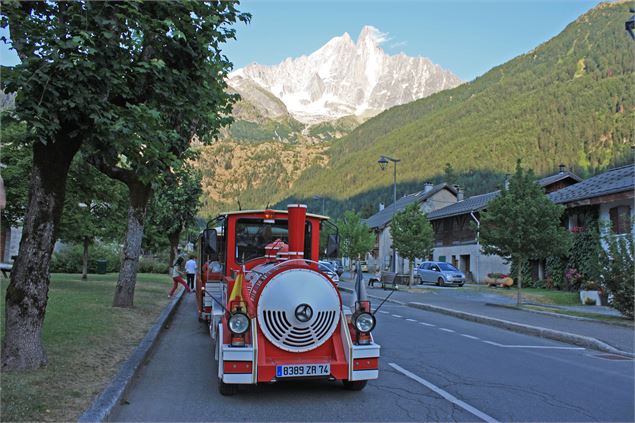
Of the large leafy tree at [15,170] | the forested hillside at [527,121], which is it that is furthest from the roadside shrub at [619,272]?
the forested hillside at [527,121]

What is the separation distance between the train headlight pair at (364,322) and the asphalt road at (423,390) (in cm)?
83

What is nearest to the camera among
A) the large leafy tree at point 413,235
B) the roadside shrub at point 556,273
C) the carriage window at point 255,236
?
the carriage window at point 255,236

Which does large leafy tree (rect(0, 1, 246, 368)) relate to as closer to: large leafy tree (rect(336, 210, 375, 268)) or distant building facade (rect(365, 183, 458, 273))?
large leafy tree (rect(336, 210, 375, 268))

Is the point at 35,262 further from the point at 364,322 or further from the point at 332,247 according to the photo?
the point at 332,247

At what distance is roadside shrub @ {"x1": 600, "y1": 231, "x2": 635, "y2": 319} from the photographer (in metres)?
16.1

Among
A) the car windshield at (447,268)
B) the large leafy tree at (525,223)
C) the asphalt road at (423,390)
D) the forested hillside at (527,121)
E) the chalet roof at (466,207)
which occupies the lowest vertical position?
the asphalt road at (423,390)

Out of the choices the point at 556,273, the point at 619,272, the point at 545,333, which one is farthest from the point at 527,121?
the point at 545,333

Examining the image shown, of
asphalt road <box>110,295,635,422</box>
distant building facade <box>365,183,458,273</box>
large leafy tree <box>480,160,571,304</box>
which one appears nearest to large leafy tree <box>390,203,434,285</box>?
large leafy tree <box>480,160,571,304</box>

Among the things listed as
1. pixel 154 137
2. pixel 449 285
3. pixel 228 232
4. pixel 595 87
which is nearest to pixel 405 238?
pixel 449 285

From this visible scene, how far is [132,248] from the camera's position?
49.2ft

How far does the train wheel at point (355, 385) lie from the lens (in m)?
7.00

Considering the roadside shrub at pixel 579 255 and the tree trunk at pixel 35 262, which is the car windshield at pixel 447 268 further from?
the tree trunk at pixel 35 262

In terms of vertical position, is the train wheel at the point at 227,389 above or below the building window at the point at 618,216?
below

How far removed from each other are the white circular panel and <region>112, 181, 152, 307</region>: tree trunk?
8.98m
